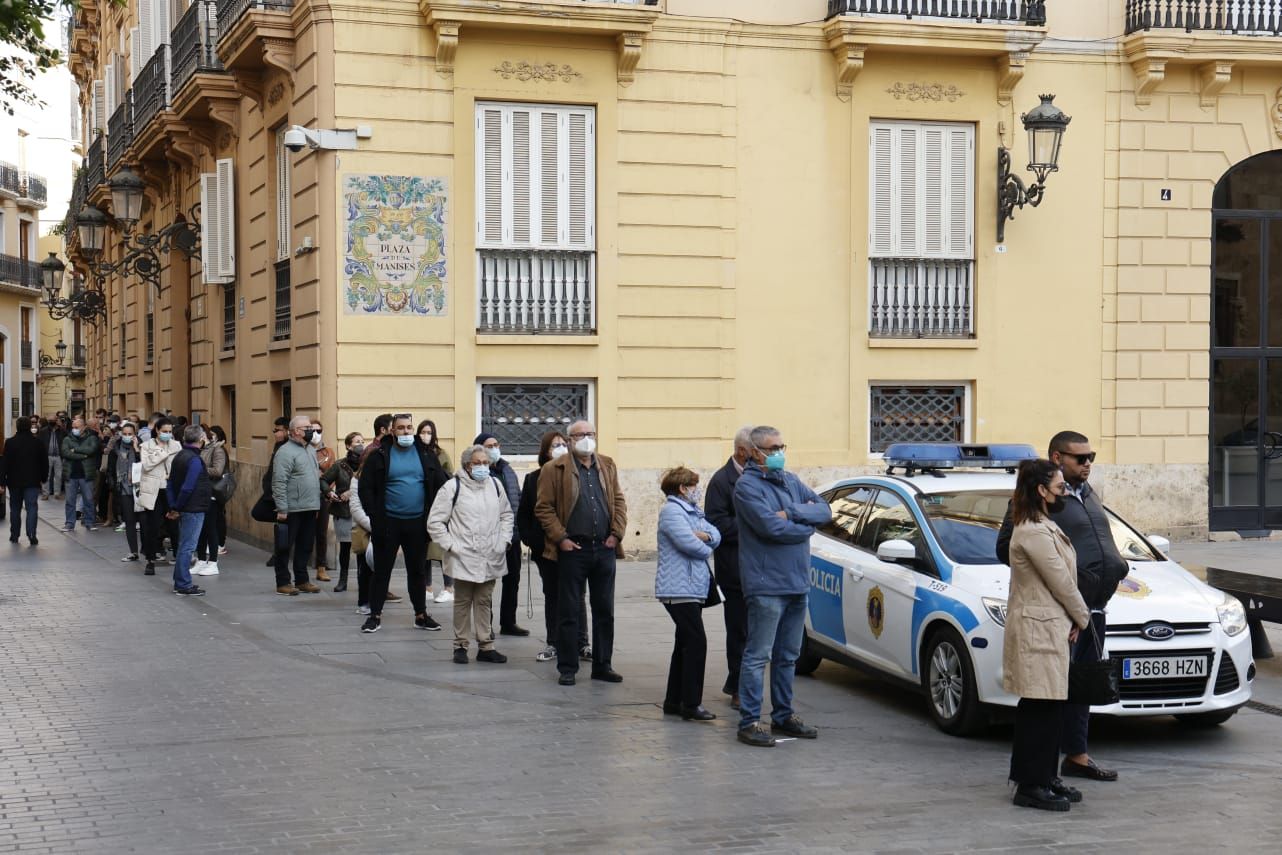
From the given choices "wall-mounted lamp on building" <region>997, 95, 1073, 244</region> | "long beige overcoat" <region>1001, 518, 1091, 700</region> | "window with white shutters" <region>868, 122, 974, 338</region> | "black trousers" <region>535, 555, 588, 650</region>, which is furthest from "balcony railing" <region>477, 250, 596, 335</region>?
"long beige overcoat" <region>1001, 518, 1091, 700</region>

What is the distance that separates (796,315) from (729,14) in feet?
12.2

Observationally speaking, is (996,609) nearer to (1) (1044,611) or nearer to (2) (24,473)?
(1) (1044,611)

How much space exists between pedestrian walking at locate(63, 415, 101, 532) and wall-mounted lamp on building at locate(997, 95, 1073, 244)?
13497mm

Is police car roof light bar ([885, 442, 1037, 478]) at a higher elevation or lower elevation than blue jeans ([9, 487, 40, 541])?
higher

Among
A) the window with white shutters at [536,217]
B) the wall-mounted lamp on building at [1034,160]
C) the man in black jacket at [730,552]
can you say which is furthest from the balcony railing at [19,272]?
the man in black jacket at [730,552]

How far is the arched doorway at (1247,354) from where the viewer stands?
2052cm

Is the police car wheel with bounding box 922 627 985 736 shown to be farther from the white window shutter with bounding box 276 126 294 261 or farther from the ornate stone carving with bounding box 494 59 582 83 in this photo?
the white window shutter with bounding box 276 126 294 261

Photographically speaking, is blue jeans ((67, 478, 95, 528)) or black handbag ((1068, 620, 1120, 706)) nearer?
black handbag ((1068, 620, 1120, 706))

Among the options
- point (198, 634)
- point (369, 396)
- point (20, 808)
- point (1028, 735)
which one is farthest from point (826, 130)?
point (20, 808)

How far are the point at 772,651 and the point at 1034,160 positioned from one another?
11.1 m

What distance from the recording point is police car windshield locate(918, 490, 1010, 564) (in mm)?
9602

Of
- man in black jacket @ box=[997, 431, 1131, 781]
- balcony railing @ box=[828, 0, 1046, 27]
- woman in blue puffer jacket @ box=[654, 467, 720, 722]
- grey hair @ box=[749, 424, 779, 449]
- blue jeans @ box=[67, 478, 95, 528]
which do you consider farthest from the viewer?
blue jeans @ box=[67, 478, 95, 528]

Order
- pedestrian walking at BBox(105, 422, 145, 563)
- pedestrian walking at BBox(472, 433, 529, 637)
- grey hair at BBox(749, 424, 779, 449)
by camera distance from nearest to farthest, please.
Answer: grey hair at BBox(749, 424, 779, 449)
pedestrian walking at BBox(472, 433, 529, 637)
pedestrian walking at BBox(105, 422, 145, 563)

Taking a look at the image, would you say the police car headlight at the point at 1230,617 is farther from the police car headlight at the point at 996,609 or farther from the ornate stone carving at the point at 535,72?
the ornate stone carving at the point at 535,72
